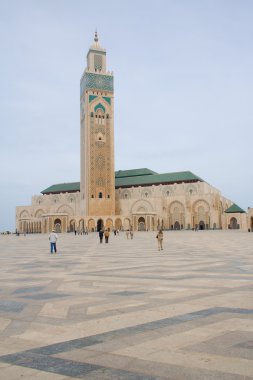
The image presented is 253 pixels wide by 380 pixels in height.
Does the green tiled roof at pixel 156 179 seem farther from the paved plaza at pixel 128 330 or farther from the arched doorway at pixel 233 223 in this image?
the paved plaza at pixel 128 330

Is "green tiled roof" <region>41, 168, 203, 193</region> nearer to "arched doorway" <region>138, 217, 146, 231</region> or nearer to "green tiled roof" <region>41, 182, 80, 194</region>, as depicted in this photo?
"green tiled roof" <region>41, 182, 80, 194</region>

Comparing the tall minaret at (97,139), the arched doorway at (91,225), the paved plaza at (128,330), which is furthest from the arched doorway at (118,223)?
the paved plaza at (128,330)

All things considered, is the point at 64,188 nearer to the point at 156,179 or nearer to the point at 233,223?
the point at 156,179

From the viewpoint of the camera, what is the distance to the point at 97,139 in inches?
2795

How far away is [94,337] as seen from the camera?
364 cm

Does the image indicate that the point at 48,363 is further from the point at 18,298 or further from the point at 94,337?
the point at 18,298

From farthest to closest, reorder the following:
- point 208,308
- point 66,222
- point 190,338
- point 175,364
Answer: point 66,222 → point 208,308 → point 190,338 → point 175,364

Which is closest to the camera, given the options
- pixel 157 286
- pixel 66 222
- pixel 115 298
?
pixel 115 298

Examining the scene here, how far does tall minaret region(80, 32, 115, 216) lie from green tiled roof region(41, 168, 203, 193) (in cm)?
693

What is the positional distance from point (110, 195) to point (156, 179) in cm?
1097

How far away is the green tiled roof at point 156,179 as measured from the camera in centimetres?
7362

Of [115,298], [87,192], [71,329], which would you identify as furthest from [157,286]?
[87,192]

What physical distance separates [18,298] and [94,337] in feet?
8.45

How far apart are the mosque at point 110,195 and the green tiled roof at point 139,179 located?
202 mm
